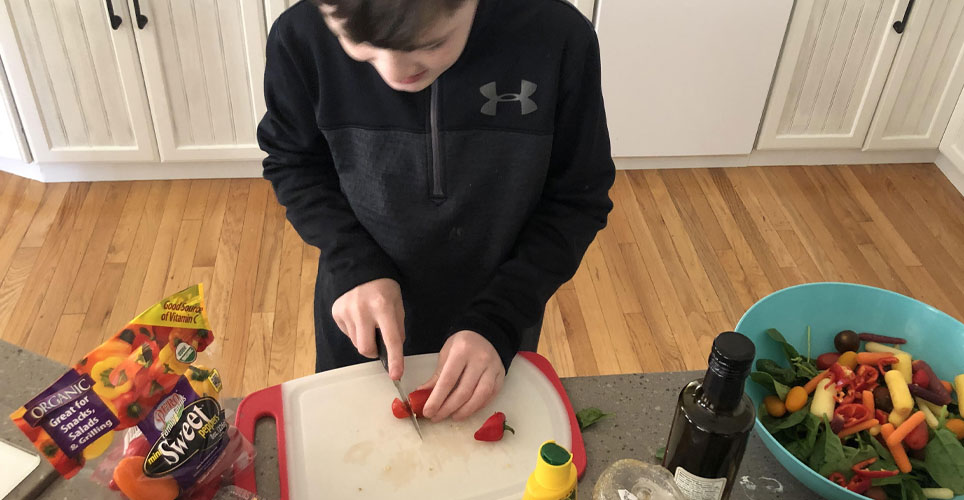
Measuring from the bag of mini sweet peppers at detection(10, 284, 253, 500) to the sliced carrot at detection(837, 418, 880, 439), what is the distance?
551 mm

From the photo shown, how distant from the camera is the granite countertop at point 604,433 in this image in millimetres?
703

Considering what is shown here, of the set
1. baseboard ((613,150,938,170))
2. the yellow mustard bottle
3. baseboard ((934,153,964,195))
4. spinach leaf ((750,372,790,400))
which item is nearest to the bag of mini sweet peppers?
the yellow mustard bottle

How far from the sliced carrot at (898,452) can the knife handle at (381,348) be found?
18.8 inches

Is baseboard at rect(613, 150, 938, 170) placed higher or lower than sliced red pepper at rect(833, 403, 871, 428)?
lower

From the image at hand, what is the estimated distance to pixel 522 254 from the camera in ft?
2.94

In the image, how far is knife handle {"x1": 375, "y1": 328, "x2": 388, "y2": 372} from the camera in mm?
811

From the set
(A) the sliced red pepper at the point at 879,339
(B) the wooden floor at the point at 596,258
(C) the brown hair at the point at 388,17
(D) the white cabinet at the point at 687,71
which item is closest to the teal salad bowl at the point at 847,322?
(A) the sliced red pepper at the point at 879,339

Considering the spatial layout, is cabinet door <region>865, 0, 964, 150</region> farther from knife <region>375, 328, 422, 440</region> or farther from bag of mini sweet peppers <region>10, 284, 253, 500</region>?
bag of mini sweet peppers <region>10, 284, 253, 500</region>

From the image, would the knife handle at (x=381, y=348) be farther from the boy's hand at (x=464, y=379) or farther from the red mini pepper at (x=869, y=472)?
the red mini pepper at (x=869, y=472)

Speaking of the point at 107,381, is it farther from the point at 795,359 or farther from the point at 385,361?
the point at 795,359

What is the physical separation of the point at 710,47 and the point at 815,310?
1.56 metres

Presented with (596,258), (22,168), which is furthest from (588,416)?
(22,168)

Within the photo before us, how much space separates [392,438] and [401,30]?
1.28ft

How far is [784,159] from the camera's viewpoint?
8.46 ft
